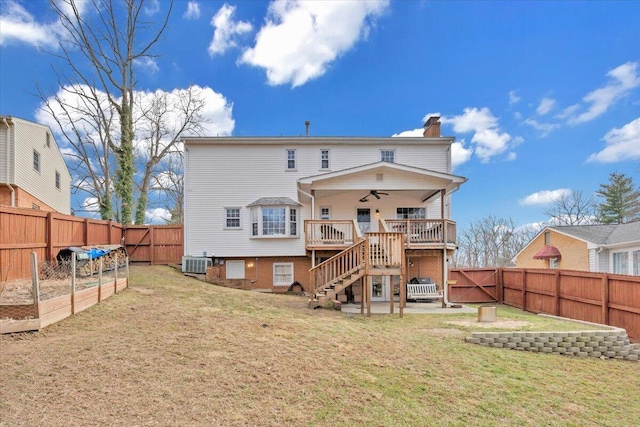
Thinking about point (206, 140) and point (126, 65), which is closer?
point (206, 140)

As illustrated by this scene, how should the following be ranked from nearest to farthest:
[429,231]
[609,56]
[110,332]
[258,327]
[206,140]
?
[110,332] → [258,327] → [429,231] → [206,140] → [609,56]

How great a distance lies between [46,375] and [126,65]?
73.4 feet

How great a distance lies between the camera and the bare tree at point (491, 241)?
120 feet

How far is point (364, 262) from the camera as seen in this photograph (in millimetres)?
10891

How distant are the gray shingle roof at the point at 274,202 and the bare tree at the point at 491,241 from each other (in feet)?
94.2

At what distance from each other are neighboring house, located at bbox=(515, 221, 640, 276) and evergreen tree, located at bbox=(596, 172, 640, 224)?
16.0 m

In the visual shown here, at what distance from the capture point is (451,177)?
14.0 metres

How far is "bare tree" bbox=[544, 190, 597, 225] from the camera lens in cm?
3338

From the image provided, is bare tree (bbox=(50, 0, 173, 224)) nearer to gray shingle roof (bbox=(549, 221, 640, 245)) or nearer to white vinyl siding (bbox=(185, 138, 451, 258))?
white vinyl siding (bbox=(185, 138, 451, 258))

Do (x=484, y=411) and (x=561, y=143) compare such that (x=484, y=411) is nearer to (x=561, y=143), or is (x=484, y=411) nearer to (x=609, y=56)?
(x=609, y=56)

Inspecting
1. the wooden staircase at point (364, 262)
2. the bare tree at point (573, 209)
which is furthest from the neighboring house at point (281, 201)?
the bare tree at point (573, 209)

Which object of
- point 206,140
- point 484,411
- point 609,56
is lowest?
point 484,411

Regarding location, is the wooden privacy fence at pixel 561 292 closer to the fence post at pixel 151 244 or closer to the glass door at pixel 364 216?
the glass door at pixel 364 216

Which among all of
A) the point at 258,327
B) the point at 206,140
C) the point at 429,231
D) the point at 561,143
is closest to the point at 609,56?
the point at 561,143
